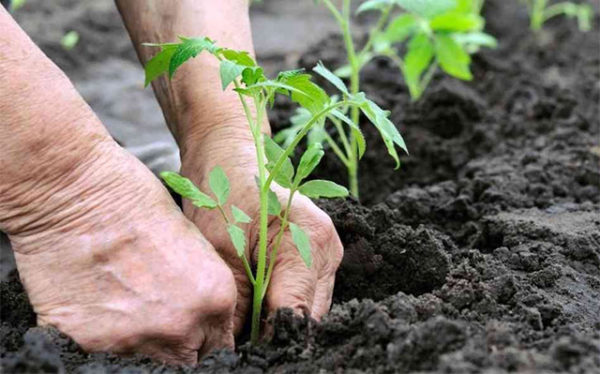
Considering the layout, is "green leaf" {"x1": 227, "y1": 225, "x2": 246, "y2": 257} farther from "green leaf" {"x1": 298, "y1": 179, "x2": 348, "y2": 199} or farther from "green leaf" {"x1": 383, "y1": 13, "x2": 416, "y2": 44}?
"green leaf" {"x1": 383, "y1": 13, "x2": 416, "y2": 44}

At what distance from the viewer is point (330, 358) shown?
1.49 m

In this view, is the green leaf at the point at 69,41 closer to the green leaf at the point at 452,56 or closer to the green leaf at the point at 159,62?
the green leaf at the point at 452,56

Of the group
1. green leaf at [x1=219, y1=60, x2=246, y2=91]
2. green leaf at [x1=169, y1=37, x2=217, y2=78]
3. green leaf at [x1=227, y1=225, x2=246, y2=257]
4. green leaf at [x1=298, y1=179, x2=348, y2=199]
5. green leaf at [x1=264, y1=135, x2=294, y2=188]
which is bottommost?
green leaf at [x1=227, y1=225, x2=246, y2=257]

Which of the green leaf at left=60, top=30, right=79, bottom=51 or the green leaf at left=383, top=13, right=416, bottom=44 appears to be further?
the green leaf at left=60, top=30, right=79, bottom=51

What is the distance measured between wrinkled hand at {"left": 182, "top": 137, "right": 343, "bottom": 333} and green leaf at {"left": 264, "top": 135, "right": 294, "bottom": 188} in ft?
0.42

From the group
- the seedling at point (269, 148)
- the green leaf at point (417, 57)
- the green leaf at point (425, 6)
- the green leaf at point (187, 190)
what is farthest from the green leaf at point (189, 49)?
the green leaf at point (417, 57)

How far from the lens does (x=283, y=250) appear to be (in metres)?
1.71

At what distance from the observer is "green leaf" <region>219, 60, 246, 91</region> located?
143 cm

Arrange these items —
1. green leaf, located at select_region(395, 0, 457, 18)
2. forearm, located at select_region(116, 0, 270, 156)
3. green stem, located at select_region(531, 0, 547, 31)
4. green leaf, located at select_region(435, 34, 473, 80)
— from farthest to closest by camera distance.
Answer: green stem, located at select_region(531, 0, 547, 31) → green leaf, located at select_region(435, 34, 473, 80) → green leaf, located at select_region(395, 0, 457, 18) → forearm, located at select_region(116, 0, 270, 156)

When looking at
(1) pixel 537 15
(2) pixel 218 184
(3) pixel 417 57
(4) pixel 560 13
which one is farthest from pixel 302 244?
(4) pixel 560 13

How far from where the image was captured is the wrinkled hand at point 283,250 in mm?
1658

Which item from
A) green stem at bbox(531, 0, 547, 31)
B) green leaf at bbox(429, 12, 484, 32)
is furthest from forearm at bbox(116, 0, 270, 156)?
green stem at bbox(531, 0, 547, 31)

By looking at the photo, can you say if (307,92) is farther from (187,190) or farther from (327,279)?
(327,279)

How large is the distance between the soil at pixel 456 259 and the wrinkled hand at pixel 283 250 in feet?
0.30
